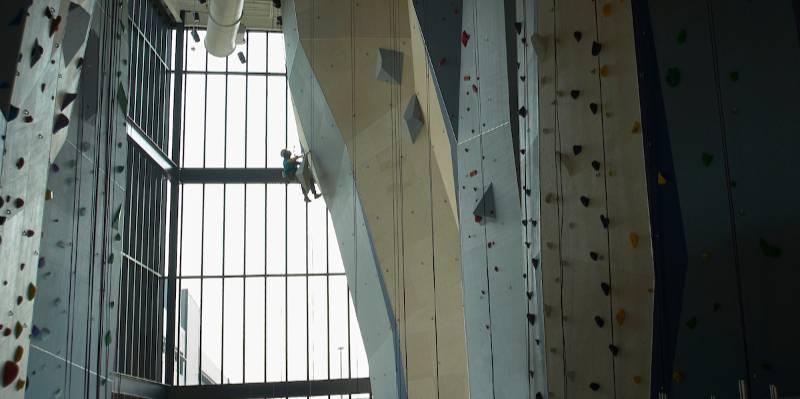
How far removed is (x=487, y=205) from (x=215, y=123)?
16.9 metres

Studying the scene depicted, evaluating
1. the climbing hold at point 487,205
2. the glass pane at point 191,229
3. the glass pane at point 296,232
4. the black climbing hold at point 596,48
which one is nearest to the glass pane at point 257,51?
the glass pane at point 296,232

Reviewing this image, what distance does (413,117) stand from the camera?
41.5ft

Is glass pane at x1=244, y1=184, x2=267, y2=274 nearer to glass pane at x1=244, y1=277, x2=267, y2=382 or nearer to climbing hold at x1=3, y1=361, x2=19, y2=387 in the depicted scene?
glass pane at x1=244, y1=277, x2=267, y2=382

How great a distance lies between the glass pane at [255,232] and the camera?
24.2m

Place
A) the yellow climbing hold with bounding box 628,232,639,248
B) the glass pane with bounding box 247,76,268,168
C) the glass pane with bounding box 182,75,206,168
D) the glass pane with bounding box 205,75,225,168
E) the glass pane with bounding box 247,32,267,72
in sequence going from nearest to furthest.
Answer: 1. the yellow climbing hold with bounding box 628,232,639,248
2. the glass pane with bounding box 182,75,206,168
3. the glass pane with bounding box 205,75,225,168
4. the glass pane with bounding box 247,76,268,168
5. the glass pane with bounding box 247,32,267,72

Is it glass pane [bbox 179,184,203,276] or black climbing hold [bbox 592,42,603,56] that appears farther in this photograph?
glass pane [bbox 179,184,203,276]

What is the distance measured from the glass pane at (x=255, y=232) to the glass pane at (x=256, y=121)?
80 cm

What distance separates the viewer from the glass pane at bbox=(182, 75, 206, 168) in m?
24.4

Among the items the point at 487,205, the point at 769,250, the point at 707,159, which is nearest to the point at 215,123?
the point at 487,205

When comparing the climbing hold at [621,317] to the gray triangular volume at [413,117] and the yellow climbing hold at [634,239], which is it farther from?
the gray triangular volume at [413,117]

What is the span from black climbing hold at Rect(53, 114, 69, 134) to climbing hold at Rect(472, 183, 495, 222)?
4072 millimetres

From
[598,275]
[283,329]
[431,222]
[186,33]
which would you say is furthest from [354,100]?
[186,33]

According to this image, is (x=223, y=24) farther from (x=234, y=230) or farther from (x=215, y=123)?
(x=234, y=230)

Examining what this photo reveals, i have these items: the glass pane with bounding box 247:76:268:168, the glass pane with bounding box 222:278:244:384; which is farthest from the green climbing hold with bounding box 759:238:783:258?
the glass pane with bounding box 247:76:268:168
